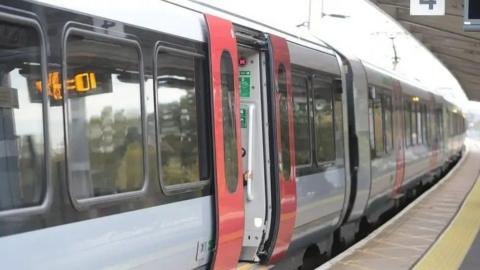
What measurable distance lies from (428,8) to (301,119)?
4409 millimetres

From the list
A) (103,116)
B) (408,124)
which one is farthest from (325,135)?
(408,124)

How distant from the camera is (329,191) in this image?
8.09 meters

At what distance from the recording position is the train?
3.44 meters

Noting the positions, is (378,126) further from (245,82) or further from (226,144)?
(226,144)

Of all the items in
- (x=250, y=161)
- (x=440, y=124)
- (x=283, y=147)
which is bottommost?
(x=250, y=161)

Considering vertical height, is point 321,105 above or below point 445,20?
below

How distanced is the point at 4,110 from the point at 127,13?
130 centimetres

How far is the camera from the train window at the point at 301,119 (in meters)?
7.15

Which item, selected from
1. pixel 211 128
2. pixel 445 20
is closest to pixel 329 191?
pixel 211 128

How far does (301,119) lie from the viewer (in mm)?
7352

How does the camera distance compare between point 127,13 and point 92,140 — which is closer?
point 92,140

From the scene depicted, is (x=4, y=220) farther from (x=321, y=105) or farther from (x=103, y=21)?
(x=321, y=105)

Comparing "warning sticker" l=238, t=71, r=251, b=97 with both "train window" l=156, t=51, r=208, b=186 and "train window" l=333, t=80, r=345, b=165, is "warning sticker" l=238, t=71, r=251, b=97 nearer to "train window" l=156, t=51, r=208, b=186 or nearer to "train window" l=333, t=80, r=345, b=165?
"train window" l=156, t=51, r=208, b=186

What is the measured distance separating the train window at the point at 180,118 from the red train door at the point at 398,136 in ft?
27.7
